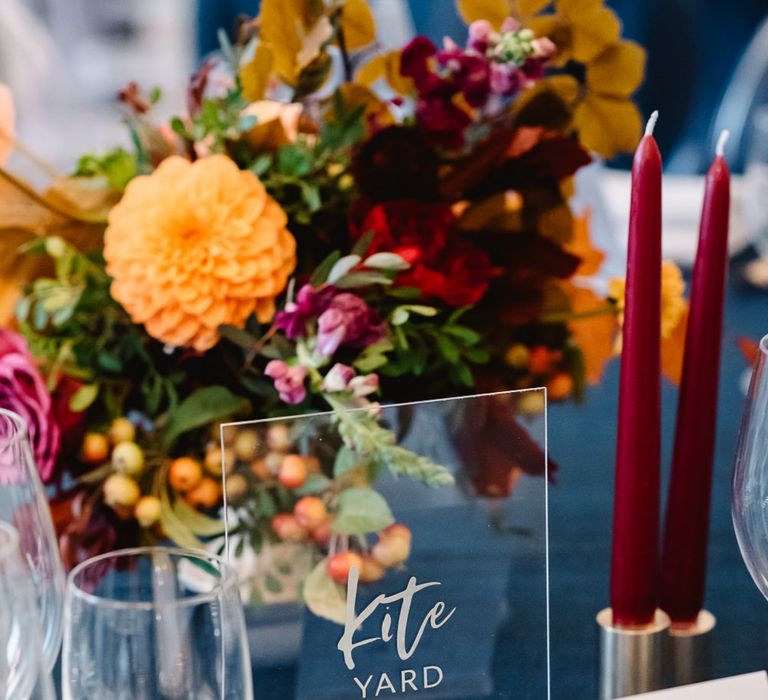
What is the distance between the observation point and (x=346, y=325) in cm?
61

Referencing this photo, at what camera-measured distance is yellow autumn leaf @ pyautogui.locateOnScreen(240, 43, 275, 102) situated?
0.68 metres

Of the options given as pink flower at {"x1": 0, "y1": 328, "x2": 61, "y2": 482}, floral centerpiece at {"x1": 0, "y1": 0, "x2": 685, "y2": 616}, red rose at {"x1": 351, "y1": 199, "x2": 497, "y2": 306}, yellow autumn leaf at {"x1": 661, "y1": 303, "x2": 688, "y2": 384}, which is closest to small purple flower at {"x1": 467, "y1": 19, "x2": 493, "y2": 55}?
floral centerpiece at {"x1": 0, "y1": 0, "x2": 685, "y2": 616}

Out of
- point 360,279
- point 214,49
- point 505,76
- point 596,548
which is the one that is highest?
point 214,49

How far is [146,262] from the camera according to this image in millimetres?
625

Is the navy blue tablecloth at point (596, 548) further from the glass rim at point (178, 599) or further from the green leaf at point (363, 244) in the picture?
the glass rim at point (178, 599)

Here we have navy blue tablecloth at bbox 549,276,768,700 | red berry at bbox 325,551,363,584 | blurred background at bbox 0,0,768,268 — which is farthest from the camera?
blurred background at bbox 0,0,768,268

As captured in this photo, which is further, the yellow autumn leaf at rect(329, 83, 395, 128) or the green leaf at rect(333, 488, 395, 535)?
the yellow autumn leaf at rect(329, 83, 395, 128)

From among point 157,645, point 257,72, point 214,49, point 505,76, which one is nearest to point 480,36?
point 505,76

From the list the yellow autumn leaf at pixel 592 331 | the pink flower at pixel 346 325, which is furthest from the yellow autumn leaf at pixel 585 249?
the pink flower at pixel 346 325

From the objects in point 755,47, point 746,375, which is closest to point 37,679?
point 746,375

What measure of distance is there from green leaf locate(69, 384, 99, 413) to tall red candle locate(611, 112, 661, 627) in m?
0.31

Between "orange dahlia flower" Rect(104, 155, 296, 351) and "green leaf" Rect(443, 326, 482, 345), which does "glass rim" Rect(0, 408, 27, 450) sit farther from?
"green leaf" Rect(443, 326, 482, 345)

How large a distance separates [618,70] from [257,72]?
246 millimetres

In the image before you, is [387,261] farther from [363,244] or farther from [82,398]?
[82,398]
